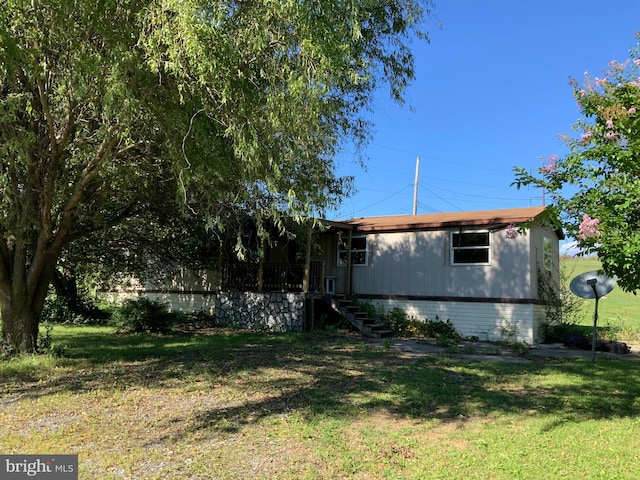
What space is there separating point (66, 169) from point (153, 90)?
382 cm

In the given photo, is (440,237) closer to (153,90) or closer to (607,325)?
(607,325)

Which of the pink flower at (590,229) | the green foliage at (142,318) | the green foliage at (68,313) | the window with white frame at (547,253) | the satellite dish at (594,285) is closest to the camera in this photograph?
the pink flower at (590,229)

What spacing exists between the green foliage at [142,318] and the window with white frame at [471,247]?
7.94 metres

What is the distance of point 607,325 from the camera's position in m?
14.4

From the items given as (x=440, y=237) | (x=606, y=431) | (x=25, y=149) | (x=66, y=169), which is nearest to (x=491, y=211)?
(x=440, y=237)

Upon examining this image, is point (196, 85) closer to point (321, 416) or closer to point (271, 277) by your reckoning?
point (321, 416)

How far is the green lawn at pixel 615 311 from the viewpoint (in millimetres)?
13938

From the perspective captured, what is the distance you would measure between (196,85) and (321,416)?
3847 mm

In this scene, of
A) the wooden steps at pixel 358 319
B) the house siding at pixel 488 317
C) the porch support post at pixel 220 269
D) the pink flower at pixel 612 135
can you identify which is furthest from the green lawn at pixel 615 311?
the porch support post at pixel 220 269

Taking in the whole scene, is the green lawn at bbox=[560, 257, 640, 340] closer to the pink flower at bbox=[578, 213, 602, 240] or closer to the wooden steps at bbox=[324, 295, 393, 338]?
the pink flower at bbox=[578, 213, 602, 240]

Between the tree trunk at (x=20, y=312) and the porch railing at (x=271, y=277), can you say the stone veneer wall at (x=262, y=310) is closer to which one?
the porch railing at (x=271, y=277)

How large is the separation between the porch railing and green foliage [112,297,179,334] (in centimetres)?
317

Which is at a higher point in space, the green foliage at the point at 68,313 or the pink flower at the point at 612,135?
the pink flower at the point at 612,135

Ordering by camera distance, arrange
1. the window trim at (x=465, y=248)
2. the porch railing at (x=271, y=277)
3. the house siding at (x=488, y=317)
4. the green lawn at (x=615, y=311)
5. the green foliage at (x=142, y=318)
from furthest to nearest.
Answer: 1. the porch railing at (x=271, y=277)
2. the green lawn at (x=615, y=311)
3. the window trim at (x=465, y=248)
4. the green foliage at (x=142, y=318)
5. the house siding at (x=488, y=317)
